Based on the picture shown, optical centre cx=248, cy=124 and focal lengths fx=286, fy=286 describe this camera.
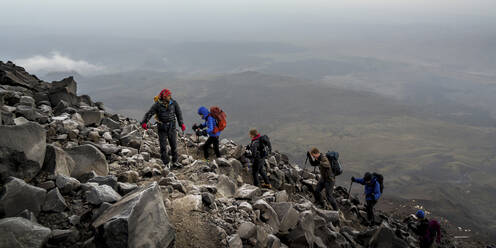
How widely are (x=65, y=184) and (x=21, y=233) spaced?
1570mm

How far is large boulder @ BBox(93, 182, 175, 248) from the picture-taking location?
15.2 ft

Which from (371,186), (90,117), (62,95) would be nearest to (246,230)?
(371,186)

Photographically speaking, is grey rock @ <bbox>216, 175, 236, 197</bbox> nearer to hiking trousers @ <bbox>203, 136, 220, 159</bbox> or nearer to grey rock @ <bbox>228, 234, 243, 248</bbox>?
grey rock @ <bbox>228, 234, 243, 248</bbox>

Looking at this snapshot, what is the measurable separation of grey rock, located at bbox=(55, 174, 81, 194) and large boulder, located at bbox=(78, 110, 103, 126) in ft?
21.8

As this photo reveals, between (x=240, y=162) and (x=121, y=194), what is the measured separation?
7.86 meters

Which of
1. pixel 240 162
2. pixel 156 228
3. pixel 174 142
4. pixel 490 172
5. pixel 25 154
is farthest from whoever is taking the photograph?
pixel 490 172

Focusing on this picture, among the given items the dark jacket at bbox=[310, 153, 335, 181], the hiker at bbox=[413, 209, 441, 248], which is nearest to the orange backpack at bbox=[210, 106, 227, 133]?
the dark jacket at bbox=[310, 153, 335, 181]

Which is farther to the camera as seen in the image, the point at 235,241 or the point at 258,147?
the point at 258,147

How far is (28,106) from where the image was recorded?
34.7 ft

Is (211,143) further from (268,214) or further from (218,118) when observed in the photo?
(268,214)

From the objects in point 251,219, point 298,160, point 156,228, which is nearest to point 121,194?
point 156,228

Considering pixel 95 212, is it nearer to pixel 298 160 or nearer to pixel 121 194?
pixel 121 194

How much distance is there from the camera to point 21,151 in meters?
5.80

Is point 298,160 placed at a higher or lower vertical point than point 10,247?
lower
